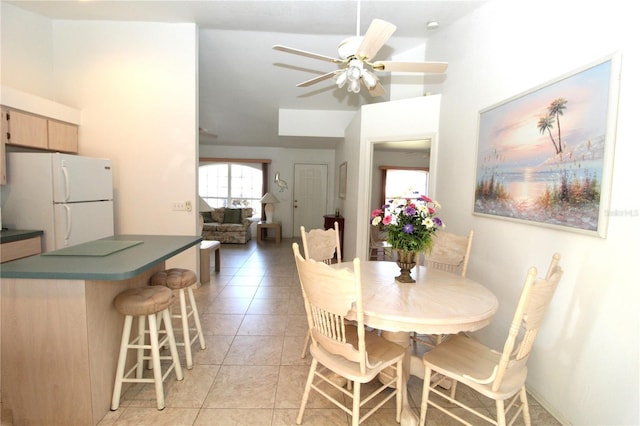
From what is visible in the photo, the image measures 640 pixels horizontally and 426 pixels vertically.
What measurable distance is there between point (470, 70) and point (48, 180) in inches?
158

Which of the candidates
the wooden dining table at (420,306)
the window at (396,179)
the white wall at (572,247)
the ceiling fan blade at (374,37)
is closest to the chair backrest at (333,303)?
the wooden dining table at (420,306)

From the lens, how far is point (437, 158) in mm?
3498

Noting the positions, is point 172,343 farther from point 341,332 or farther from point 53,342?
point 341,332

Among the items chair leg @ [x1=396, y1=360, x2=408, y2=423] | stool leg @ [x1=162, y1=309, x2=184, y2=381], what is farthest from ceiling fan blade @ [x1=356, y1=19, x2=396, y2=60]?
stool leg @ [x1=162, y1=309, x2=184, y2=381]

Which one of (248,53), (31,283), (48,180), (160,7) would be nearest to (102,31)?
(160,7)

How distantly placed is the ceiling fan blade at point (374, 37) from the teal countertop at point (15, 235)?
3153mm

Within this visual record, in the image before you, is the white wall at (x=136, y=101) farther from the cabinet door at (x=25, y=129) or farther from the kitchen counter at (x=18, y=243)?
→ the kitchen counter at (x=18, y=243)

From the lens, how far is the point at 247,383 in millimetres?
2008

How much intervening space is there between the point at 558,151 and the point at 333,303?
1644 mm

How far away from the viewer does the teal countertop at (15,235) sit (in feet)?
8.04

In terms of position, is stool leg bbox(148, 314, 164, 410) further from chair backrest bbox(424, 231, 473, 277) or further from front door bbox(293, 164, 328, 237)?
front door bbox(293, 164, 328, 237)

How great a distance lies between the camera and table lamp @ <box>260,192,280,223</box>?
7.28m

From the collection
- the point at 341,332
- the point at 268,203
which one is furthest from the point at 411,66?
the point at 268,203

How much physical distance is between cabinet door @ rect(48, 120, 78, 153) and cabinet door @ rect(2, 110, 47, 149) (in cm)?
8
